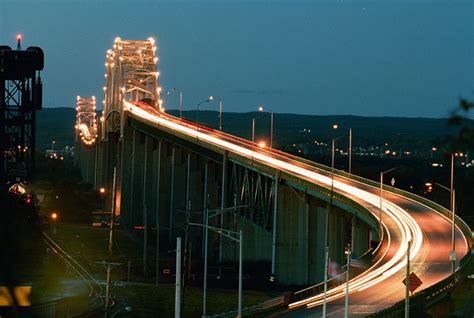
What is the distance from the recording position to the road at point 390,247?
44688 mm

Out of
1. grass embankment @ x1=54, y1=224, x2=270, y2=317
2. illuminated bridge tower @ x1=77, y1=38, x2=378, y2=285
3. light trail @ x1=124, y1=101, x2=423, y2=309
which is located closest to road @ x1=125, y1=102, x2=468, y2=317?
light trail @ x1=124, y1=101, x2=423, y2=309

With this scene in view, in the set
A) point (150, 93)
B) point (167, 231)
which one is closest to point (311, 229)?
point (167, 231)

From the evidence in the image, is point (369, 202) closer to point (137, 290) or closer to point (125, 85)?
point (137, 290)

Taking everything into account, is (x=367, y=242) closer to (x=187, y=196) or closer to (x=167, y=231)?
(x=187, y=196)

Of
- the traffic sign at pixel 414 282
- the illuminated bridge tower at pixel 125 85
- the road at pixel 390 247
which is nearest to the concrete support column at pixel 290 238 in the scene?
the road at pixel 390 247

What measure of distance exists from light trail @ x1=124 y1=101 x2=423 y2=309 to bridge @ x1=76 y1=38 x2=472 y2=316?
9 cm

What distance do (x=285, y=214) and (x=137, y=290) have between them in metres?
15.3

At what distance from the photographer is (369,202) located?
67.7 m

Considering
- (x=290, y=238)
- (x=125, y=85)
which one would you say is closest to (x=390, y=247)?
(x=290, y=238)

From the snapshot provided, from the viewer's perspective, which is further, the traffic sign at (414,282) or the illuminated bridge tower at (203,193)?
the illuminated bridge tower at (203,193)

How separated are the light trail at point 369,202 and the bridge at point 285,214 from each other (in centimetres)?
9

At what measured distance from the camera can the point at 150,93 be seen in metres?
150

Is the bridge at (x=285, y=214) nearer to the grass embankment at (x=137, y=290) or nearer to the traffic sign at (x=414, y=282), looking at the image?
the traffic sign at (x=414, y=282)

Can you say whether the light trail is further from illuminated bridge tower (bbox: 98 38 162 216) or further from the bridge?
illuminated bridge tower (bbox: 98 38 162 216)
